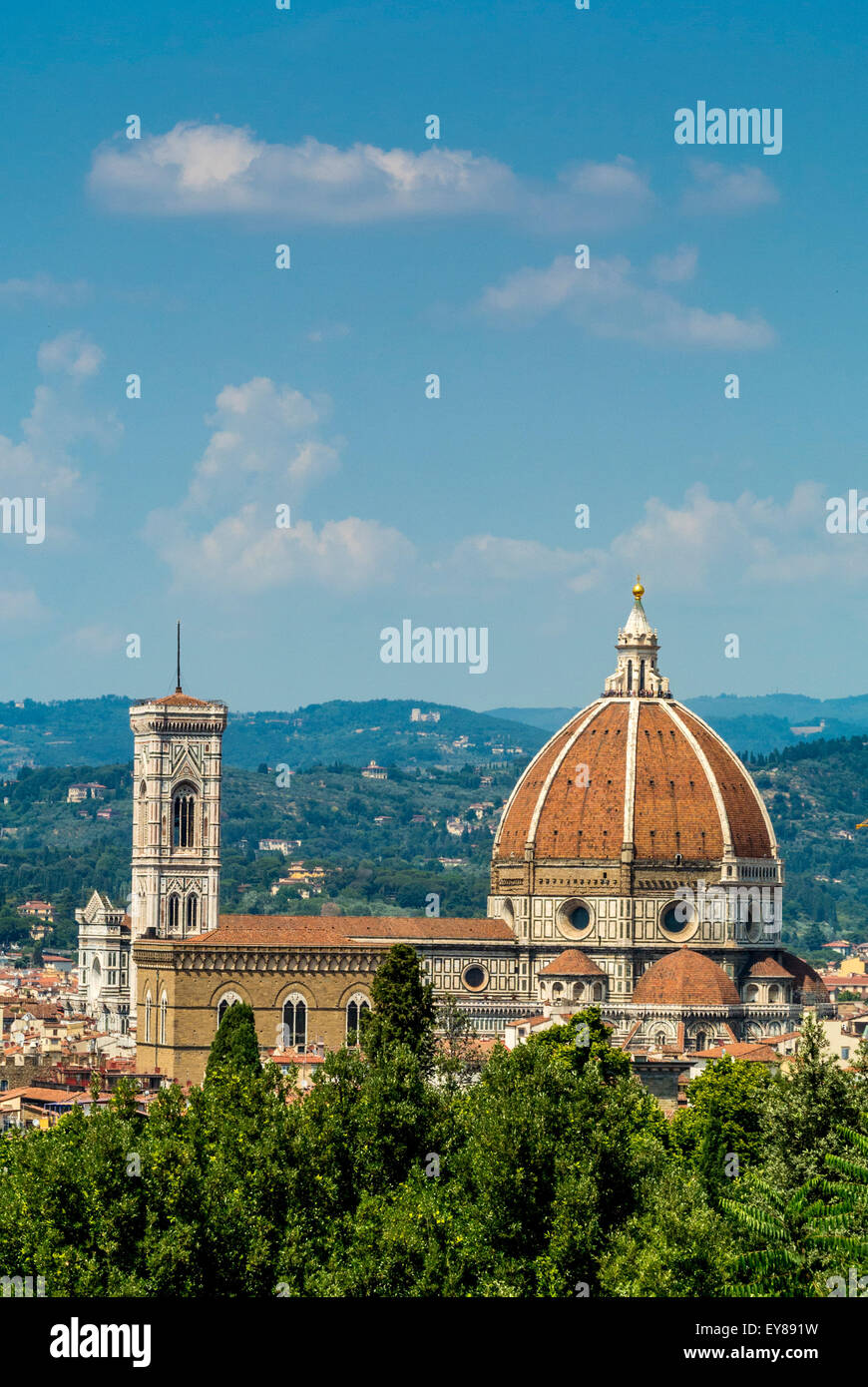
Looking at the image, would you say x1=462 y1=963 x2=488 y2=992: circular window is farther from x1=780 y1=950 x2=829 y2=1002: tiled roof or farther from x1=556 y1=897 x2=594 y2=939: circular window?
x1=780 y1=950 x2=829 y2=1002: tiled roof

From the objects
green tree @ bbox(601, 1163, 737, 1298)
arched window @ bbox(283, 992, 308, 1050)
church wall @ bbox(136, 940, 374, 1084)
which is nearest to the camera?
green tree @ bbox(601, 1163, 737, 1298)

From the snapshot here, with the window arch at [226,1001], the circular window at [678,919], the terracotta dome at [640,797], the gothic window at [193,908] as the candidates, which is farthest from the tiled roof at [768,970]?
the gothic window at [193,908]

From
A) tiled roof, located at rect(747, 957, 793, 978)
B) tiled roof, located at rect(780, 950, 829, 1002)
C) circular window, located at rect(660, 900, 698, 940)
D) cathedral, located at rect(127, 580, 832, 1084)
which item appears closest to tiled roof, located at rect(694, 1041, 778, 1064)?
cathedral, located at rect(127, 580, 832, 1084)

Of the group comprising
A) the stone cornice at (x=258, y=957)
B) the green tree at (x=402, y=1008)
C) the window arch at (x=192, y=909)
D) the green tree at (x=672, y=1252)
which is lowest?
the green tree at (x=672, y=1252)

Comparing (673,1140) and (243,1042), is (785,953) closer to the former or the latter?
(243,1042)

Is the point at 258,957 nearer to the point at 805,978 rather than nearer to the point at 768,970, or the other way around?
the point at 768,970

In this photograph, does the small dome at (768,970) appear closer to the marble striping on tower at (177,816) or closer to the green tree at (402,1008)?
the marble striping on tower at (177,816)
